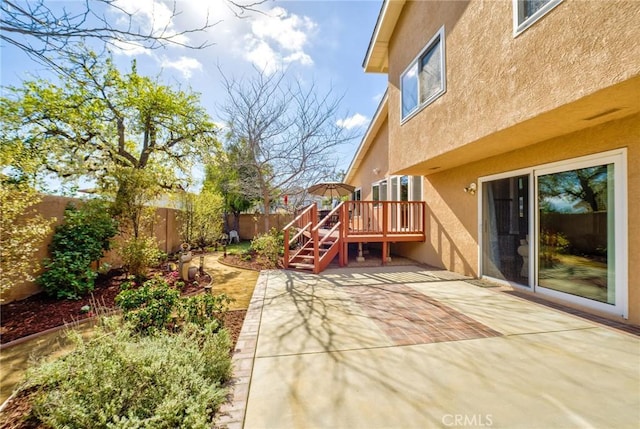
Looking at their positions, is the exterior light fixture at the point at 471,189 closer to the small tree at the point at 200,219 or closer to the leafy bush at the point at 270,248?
the leafy bush at the point at 270,248

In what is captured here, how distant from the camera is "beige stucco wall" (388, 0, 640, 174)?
9.77 ft

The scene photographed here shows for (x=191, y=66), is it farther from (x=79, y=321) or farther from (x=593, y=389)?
(x=593, y=389)

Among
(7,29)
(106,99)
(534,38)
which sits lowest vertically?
(7,29)

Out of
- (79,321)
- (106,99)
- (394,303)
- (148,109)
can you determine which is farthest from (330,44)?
(79,321)

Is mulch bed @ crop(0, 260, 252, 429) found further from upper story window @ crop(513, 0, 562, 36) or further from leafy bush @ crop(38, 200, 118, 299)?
upper story window @ crop(513, 0, 562, 36)

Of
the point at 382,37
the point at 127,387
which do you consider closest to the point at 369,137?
the point at 382,37

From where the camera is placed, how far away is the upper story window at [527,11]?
3.67m

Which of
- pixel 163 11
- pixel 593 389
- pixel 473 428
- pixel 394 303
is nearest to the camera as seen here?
pixel 473 428

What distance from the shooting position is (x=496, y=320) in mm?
4109

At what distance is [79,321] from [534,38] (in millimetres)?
8205

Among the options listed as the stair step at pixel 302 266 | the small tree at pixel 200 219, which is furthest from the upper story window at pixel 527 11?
the small tree at pixel 200 219
